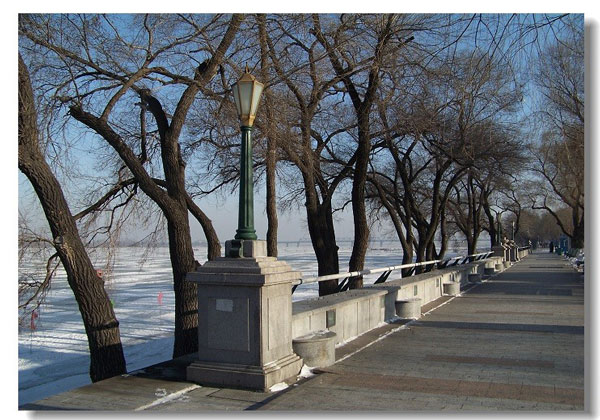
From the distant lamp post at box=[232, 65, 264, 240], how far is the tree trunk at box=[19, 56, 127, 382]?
141 inches

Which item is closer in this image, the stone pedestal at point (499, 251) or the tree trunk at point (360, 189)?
the tree trunk at point (360, 189)

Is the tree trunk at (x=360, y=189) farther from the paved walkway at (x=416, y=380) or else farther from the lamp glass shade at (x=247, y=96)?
the lamp glass shade at (x=247, y=96)

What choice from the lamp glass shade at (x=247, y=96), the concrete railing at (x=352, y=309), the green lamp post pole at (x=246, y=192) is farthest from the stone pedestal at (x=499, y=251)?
the lamp glass shade at (x=247, y=96)

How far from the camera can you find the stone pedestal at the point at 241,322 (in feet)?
23.3

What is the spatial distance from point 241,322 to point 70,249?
13.8ft

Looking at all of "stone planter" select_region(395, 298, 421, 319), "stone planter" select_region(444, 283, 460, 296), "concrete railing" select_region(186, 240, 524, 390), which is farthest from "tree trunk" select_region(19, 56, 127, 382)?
"stone planter" select_region(444, 283, 460, 296)

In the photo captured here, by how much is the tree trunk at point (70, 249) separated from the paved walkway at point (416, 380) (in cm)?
294

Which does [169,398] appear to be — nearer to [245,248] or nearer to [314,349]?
[245,248]

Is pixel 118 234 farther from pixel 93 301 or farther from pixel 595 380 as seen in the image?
pixel 595 380

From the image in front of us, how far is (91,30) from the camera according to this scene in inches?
438

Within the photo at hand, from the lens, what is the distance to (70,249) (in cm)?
1002

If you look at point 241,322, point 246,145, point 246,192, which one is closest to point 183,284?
point 246,192

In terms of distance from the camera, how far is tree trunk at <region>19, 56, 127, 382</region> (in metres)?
9.21

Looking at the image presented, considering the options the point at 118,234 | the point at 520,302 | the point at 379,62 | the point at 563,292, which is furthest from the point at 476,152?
the point at 118,234
